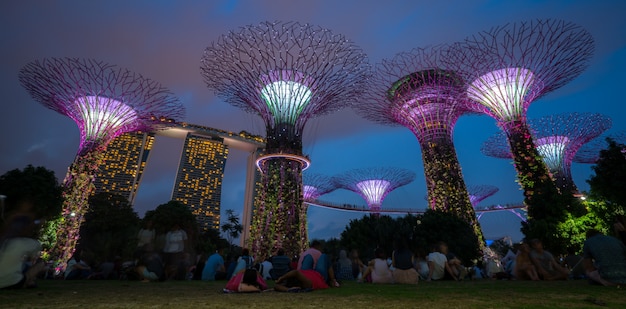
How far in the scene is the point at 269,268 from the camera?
14.2m

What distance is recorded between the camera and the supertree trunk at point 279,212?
75.1 feet

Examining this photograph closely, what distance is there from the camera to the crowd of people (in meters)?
6.30

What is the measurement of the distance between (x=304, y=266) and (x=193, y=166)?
382 ft

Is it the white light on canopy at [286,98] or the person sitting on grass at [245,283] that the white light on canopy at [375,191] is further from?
the person sitting on grass at [245,283]

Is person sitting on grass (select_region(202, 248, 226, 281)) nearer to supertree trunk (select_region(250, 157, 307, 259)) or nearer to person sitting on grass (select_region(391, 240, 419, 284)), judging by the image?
person sitting on grass (select_region(391, 240, 419, 284))

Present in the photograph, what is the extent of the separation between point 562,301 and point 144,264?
11.4m

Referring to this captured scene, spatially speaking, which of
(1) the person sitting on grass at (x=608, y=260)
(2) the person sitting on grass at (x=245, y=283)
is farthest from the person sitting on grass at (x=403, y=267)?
(2) the person sitting on grass at (x=245, y=283)

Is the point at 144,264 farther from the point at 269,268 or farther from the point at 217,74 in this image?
the point at 217,74

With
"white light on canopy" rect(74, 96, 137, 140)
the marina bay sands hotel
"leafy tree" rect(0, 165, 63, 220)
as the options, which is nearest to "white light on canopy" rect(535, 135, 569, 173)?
"white light on canopy" rect(74, 96, 137, 140)

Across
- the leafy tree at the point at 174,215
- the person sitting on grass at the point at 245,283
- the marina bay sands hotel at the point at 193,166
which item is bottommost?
the person sitting on grass at the point at 245,283

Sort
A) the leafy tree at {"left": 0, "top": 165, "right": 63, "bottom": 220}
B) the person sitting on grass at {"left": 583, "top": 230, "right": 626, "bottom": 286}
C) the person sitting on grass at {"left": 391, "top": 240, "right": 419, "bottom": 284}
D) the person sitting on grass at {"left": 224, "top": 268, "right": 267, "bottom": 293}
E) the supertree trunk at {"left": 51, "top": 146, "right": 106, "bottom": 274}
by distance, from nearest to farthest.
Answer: the person sitting on grass at {"left": 583, "top": 230, "right": 626, "bottom": 286} < the person sitting on grass at {"left": 224, "top": 268, "right": 267, "bottom": 293} < the person sitting on grass at {"left": 391, "top": 240, "right": 419, "bottom": 284} < the leafy tree at {"left": 0, "top": 165, "right": 63, "bottom": 220} < the supertree trunk at {"left": 51, "top": 146, "right": 106, "bottom": 274}

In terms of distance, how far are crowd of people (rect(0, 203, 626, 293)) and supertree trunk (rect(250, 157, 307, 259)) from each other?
28.5ft

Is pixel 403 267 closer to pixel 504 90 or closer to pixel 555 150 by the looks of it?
pixel 504 90

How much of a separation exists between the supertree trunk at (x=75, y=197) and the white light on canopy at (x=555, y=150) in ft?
151
